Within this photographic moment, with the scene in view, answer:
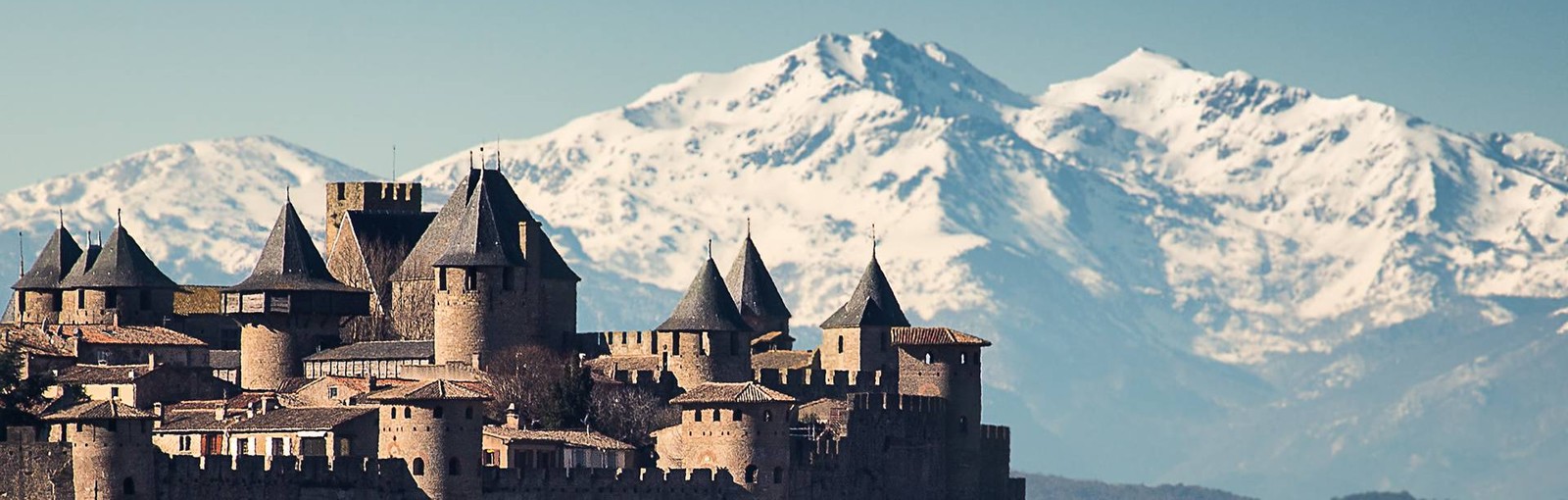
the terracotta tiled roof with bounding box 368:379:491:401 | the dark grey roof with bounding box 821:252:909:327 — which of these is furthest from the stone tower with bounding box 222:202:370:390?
the terracotta tiled roof with bounding box 368:379:491:401

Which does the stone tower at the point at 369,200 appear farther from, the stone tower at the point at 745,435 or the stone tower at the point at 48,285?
the stone tower at the point at 745,435

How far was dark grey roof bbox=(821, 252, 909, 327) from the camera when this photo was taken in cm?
12506

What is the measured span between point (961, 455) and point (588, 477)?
17585 mm

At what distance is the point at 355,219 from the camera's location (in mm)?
128500

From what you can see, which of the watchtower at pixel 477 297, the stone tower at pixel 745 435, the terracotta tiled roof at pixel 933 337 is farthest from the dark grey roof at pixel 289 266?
the terracotta tiled roof at pixel 933 337

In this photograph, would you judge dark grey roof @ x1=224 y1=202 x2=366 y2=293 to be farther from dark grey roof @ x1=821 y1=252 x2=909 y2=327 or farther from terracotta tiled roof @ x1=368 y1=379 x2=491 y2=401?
terracotta tiled roof @ x1=368 y1=379 x2=491 y2=401

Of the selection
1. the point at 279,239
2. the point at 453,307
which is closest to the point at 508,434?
the point at 453,307

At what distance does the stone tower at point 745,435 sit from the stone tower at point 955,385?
38.2 feet

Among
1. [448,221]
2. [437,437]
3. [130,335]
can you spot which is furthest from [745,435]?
[130,335]

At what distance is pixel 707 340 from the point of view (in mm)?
118750

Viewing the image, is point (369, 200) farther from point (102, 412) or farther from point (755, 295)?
point (102, 412)

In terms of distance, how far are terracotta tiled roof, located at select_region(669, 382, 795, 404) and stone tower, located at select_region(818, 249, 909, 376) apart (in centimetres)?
1502

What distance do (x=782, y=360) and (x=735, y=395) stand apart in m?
19.6

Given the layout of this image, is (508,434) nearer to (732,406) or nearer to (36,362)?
(732,406)
